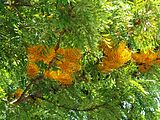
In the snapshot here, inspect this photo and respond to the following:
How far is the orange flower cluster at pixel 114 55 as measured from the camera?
152cm

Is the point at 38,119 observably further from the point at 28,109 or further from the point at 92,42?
the point at 92,42

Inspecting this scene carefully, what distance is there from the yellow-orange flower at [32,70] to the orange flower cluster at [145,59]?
41cm

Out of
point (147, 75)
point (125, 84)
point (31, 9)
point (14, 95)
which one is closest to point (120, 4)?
point (31, 9)

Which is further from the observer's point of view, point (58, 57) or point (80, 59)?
point (80, 59)

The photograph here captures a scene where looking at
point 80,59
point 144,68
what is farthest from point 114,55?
point 144,68

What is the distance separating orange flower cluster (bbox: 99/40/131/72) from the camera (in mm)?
1524

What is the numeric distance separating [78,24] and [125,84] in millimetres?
594

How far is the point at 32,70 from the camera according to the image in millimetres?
1612

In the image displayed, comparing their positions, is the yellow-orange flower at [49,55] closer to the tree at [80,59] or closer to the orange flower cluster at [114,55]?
the tree at [80,59]

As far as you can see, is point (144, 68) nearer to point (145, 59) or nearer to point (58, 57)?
point (145, 59)

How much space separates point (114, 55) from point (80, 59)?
0.14 metres

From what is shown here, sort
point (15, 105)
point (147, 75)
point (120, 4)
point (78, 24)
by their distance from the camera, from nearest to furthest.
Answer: point (78, 24)
point (120, 4)
point (15, 105)
point (147, 75)

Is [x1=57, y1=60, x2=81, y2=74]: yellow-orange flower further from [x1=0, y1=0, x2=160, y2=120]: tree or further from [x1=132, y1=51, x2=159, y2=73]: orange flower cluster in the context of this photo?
[x1=132, y1=51, x2=159, y2=73]: orange flower cluster

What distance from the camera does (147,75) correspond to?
1963 millimetres
